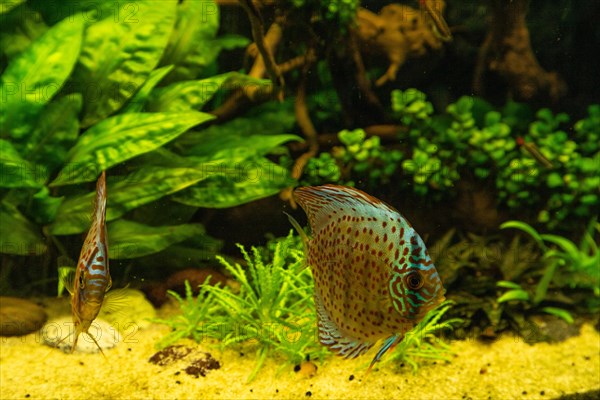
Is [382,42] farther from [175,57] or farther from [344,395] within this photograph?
[344,395]

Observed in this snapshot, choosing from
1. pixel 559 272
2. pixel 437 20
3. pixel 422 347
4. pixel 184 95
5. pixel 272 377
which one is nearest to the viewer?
pixel 272 377

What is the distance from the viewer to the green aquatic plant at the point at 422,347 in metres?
2.85

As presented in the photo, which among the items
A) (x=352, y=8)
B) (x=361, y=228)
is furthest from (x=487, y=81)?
(x=361, y=228)

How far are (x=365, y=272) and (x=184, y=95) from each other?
95.2 inches

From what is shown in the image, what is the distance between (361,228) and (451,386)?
1.63 metres

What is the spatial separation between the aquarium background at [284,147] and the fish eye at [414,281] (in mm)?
1675

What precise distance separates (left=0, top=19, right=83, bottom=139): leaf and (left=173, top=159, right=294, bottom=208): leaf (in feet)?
3.23

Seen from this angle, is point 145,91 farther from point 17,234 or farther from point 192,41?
point 17,234

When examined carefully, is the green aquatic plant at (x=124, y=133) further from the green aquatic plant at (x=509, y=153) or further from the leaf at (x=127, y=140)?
the green aquatic plant at (x=509, y=153)

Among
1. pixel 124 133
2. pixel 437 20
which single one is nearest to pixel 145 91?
pixel 124 133

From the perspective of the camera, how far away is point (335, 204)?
144 centimetres

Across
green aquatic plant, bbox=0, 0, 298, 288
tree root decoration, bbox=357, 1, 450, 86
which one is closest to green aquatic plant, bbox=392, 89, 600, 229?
tree root decoration, bbox=357, 1, 450, 86

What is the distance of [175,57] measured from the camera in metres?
3.65

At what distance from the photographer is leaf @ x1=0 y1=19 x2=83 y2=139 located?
3.17 metres
